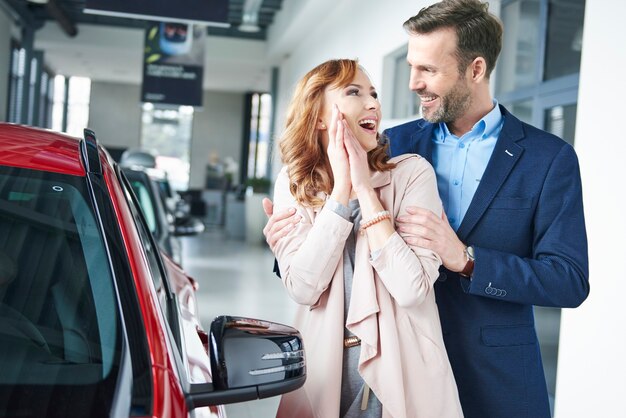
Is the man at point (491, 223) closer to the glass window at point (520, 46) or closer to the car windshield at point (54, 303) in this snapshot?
the car windshield at point (54, 303)

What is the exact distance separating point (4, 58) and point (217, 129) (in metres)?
9.67

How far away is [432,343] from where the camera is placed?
1433 mm

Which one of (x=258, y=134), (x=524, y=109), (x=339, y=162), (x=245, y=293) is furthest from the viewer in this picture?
(x=258, y=134)

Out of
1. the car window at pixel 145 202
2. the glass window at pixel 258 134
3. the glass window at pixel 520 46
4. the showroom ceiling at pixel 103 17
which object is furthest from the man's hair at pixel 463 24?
the glass window at pixel 258 134

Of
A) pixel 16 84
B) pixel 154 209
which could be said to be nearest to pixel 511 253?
pixel 154 209

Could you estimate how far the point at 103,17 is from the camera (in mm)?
15758

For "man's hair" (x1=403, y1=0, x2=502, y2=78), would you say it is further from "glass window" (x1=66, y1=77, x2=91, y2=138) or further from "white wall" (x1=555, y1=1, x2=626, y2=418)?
"glass window" (x1=66, y1=77, x2=91, y2=138)

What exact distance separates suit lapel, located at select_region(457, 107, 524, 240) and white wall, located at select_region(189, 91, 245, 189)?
72.4 ft

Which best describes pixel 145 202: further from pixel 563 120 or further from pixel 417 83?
pixel 417 83

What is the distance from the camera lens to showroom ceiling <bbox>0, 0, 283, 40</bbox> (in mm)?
13406

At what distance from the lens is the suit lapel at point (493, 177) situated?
1.59 metres

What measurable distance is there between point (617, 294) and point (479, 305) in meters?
1.89

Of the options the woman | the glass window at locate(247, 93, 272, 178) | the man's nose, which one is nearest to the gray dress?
the woman

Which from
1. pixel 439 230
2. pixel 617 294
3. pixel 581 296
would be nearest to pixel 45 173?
A: pixel 439 230
